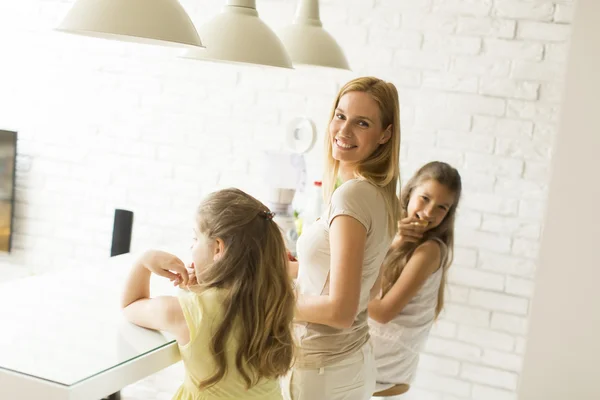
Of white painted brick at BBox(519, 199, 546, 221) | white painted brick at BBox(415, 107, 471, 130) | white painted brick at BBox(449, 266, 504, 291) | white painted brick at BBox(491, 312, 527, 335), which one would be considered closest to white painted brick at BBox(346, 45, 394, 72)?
white painted brick at BBox(415, 107, 471, 130)

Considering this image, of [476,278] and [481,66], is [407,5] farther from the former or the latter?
[476,278]

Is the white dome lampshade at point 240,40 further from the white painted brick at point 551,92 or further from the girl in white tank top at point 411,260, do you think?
the white painted brick at point 551,92

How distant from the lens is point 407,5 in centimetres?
323

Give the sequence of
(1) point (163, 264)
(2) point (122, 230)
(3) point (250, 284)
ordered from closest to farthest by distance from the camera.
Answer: (3) point (250, 284) < (1) point (163, 264) < (2) point (122, 230)

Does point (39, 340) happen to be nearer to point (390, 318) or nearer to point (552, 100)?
point (390, 318)

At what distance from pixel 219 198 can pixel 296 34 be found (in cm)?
91

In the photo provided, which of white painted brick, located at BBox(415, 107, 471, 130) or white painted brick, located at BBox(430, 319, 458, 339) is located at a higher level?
white painted brick, located at BBox(415, 107, 471, 130)

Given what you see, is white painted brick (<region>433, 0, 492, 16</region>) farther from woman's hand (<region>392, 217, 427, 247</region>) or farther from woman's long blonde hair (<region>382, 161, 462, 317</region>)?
woman's hand (<region>392, 217, 427, 247</region>)

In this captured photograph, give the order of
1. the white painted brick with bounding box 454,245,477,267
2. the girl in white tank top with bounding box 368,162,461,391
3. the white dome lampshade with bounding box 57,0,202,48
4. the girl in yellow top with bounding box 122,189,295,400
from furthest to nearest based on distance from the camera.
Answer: the white painted brick with bounding box 454,245,477,267 → the girl in white tank top with bounding box 368,162,461,391 → the girl in yellow top with bounding box 122,189,295,400 → the white dome lampshade with bounding box 57,0,202,48

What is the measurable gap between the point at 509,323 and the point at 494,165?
2.20 feet

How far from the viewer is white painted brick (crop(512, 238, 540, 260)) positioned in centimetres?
312

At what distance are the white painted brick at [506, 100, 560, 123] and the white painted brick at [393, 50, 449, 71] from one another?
0.33 m

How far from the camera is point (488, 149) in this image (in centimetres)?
315

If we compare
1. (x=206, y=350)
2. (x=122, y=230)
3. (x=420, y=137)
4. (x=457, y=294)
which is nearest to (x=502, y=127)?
(x=420, y=137)
